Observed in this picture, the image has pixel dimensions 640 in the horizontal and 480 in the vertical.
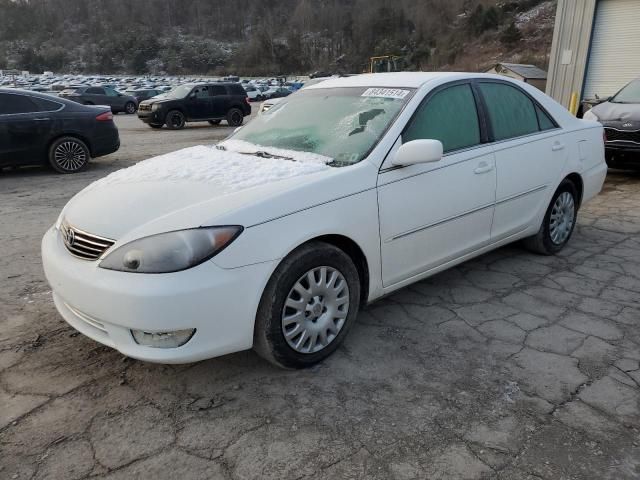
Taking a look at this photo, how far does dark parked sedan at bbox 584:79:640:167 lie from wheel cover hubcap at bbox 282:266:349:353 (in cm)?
632

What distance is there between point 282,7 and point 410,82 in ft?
508

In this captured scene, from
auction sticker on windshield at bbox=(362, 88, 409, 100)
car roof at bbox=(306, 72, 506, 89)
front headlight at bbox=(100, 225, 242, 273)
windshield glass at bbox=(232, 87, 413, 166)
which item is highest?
car roof at bbox=(306, 72, 506, 89)

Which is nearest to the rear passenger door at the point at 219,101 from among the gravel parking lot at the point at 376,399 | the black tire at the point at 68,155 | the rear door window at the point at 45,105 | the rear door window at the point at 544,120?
the black tire at the point at 68,155

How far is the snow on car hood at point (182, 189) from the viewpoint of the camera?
2.59m

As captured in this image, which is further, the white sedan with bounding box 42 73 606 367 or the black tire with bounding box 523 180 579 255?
the black tire with bounding box 523 180 579 255

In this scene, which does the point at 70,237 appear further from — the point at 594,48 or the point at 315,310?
the point at 594,48

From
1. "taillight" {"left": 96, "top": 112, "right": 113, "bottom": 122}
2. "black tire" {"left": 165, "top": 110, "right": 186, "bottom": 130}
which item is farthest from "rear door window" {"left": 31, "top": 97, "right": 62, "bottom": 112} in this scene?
"black tire" {"left": 165, "top": 110, "right": 186, "bottom": 130}

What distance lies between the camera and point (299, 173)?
2.89 meters

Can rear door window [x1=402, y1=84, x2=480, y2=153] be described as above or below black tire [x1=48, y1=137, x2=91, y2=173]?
above

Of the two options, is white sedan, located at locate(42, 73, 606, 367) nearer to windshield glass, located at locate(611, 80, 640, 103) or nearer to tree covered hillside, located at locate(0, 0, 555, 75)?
windshield glass, located at locate(611, 80, 640, 103)

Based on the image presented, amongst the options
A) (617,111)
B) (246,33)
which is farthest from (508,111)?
(246,33)

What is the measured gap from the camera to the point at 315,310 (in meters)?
2.81

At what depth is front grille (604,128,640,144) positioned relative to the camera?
24.0 feet

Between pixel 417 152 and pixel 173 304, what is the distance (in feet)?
5.21
